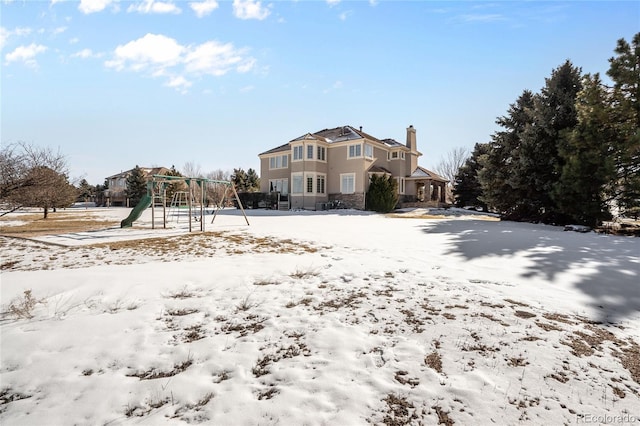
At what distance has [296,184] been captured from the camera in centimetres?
2925

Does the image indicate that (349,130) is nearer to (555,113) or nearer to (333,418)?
(555,113)

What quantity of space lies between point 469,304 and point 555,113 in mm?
15739

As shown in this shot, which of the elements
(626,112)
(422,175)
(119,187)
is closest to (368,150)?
(422,175)

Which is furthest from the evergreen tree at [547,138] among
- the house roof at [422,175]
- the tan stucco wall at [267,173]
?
the tan stucco wall at [267,173]

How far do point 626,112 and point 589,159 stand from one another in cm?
208

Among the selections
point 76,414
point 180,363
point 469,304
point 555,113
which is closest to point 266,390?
point 180,363

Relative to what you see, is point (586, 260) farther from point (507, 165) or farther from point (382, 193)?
point (382, 193)

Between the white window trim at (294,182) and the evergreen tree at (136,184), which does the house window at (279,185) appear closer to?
the white window trim at (294,182)

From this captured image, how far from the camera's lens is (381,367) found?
2840 millimetres

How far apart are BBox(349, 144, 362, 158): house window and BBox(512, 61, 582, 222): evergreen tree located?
14.0 metres

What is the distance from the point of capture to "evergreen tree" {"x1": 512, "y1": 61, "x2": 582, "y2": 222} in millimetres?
14836

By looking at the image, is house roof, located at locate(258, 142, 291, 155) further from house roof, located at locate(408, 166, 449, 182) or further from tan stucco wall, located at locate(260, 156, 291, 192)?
house roof, located at locate(408, 166, 449, 182)

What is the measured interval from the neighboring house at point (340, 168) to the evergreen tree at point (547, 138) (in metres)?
12.6

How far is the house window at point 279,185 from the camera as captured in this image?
30.9m
